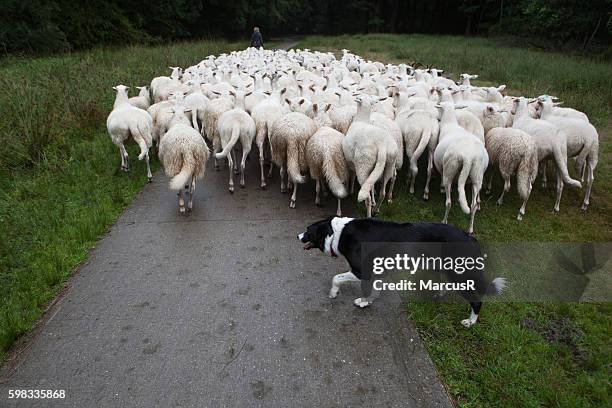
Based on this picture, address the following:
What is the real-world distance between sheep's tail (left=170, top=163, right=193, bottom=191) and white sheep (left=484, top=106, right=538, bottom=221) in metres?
4.86

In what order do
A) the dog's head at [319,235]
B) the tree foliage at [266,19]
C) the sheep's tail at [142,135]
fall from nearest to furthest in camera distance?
the dog's head at [319,235] → the sheep's tail at [142,135] → the tree foliage at [266,19]

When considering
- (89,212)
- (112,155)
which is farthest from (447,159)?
(112,155)

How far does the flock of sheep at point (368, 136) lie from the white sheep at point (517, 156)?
0.05ft

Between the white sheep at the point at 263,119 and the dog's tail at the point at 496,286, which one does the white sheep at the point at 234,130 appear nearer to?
the white sheep at the point at 263,119

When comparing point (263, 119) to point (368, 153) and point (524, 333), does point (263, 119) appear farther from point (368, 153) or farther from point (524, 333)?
point (524, 333)

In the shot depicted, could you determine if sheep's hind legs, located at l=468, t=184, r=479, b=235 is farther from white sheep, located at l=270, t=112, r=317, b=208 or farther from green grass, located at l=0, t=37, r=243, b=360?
green grass, located at l=0, t=37, r=243, b=360

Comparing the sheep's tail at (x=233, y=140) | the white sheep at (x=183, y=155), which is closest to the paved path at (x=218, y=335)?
the white sheep at (x=183, y=155)

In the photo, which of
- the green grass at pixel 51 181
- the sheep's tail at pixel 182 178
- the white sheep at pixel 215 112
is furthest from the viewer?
the white sheep at pixel 215 112

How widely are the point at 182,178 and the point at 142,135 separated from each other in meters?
2.18

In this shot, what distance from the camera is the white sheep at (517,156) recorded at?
6270 millimetres

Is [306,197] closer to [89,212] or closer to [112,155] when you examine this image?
[89,212]

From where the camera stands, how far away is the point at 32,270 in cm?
484

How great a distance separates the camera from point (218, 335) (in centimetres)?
396

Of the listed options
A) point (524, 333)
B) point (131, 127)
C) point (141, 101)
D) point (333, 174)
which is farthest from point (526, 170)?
point (141, 101)
